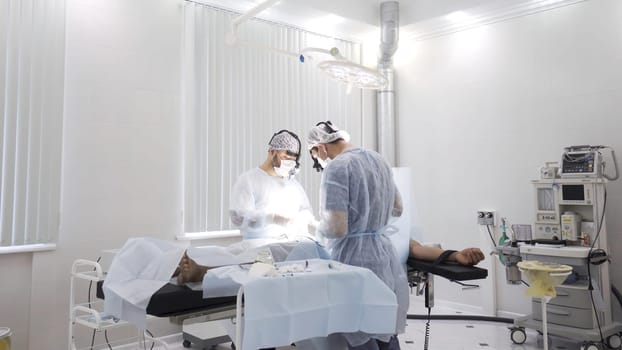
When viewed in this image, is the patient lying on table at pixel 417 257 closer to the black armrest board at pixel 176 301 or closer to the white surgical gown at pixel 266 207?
the black armrest board at pixel 176 301

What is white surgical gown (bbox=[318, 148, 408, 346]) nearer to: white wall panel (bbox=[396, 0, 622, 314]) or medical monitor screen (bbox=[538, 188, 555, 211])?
medical monitor screen (bbox=[538, 188, 555, 211])

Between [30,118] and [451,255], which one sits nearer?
[451,255]

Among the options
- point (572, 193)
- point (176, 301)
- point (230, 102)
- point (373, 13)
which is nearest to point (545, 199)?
point (572, 193)

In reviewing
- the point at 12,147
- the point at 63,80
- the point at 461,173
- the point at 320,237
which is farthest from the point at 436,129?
the point at 12,147

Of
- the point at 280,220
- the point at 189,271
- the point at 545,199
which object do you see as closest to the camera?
the point at 189,271

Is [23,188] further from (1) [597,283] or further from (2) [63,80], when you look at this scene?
→ (1) [597,283]

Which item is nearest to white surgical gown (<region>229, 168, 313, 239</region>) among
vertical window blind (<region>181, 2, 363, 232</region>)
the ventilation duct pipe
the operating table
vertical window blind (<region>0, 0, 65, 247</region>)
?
vertical window blind (<region>181, 2, 363, 232</region>)

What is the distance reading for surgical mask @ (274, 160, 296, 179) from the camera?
335 centimetres

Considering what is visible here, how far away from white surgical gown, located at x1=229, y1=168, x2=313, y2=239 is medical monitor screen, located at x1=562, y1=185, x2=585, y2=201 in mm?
1858

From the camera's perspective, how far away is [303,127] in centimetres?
441

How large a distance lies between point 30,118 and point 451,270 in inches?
105

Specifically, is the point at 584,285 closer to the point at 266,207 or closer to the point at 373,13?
the point at 266,207

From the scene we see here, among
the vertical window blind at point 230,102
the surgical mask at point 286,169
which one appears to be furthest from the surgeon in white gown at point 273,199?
the vertical window blind at point 230,102

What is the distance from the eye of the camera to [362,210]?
2.14m
